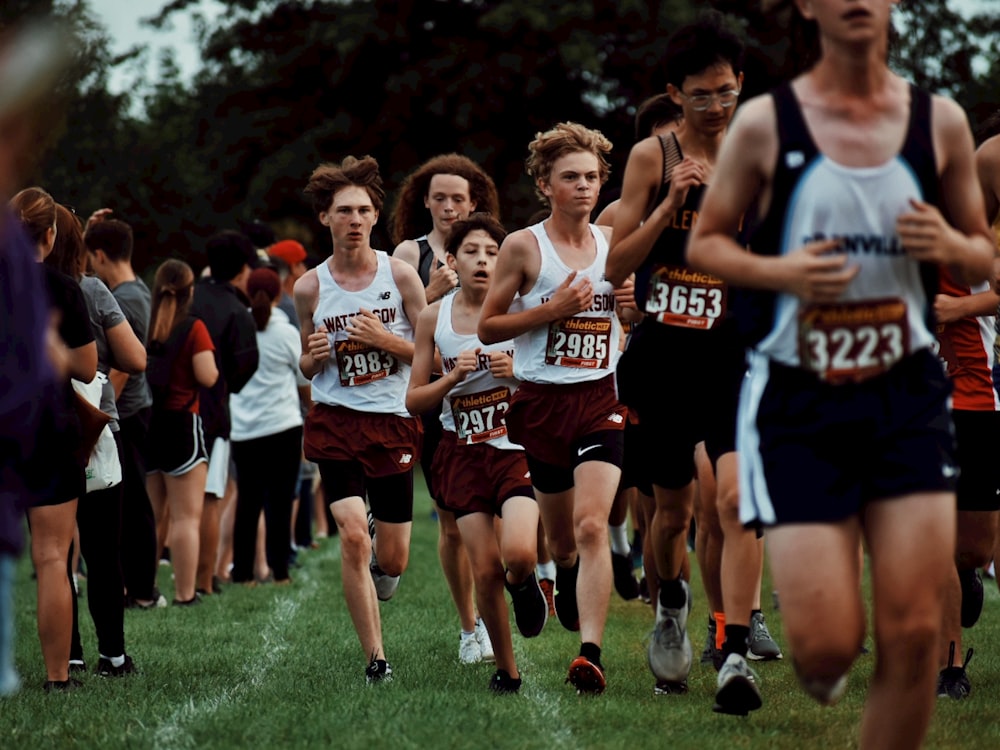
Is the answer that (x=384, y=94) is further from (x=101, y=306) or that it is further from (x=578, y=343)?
(x=578, y=343)

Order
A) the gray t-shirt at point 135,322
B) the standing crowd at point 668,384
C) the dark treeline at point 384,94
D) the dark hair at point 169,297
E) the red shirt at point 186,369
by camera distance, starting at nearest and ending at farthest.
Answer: the standing crowd at point 668,384, the gray t-shirt at point 135,322, the dark hair at point 169,297, the red shirt at point 186,369, the dark treeline at point 384,94

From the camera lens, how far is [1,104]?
3242 millimetres

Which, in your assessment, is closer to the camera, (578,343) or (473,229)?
(578,343)

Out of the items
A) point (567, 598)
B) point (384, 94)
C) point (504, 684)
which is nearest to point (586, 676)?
point (504, 684)

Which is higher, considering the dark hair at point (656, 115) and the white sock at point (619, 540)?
the dark hair at point (656, 115)

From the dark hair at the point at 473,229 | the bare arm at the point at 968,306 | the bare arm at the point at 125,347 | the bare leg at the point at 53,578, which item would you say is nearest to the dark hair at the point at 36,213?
the bare arm at the point at 125,347

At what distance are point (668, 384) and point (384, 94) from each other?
24.1m

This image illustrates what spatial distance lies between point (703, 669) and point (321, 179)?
10.9 feet

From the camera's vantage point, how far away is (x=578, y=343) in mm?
7582

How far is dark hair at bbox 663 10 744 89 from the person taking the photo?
6.31 m

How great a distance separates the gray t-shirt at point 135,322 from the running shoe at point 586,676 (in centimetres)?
405

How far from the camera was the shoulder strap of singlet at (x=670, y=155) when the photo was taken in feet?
21.3

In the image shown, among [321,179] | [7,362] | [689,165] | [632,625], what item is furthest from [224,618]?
[7,362]

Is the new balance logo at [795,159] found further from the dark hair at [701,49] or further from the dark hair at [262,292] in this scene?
the dark hair at [262,292]
